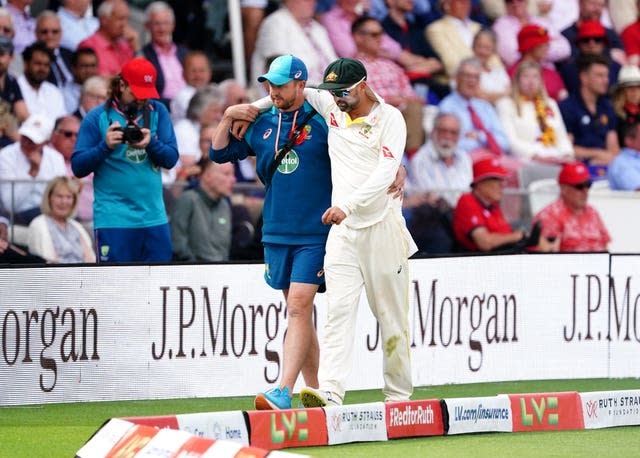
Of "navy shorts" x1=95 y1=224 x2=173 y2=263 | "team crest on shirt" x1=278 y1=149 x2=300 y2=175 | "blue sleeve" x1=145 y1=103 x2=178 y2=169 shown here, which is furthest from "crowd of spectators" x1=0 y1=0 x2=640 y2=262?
"team crest on shirt" x1=278 y1=149 x2=300 y2=175

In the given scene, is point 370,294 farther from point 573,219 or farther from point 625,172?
point 625,172

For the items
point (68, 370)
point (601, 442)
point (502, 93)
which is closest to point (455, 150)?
point (502, 93)

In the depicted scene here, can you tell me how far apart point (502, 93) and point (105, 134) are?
7.36 m

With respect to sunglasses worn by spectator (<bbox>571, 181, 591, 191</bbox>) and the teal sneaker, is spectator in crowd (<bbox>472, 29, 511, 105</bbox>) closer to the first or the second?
sunglasses worn by spectator (<bbox>571, 181, 591, 191</bbox>)

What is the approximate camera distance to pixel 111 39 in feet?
47.9

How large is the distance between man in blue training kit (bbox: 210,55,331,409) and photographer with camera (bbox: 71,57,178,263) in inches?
78.4

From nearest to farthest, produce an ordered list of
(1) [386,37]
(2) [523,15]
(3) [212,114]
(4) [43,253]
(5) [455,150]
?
(4) [43,253] → (3) [212,114] → (5) [455,150] → (1) [386,37] → (2) [523,15]

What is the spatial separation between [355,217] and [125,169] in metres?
2.91

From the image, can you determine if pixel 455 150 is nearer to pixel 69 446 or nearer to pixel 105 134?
pixel 105 134

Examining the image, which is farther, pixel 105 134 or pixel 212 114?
pixel 212 114

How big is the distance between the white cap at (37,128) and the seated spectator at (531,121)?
18.7ft

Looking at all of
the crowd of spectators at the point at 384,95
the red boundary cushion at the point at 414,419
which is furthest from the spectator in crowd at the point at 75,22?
the red boundary cushion at the point at 414,419

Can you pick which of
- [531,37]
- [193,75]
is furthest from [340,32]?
[531,37]

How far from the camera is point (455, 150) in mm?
15695
